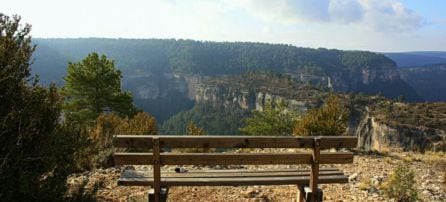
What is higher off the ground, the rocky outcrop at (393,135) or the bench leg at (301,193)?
the bench leg at (301,193)

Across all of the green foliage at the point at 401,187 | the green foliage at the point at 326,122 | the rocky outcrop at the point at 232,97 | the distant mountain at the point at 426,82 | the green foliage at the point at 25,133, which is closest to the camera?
the green foliage at the point at 25,133

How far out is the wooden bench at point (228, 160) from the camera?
4.53m

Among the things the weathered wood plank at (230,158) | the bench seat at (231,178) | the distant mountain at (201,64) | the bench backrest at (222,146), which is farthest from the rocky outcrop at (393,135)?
the distant mountain at (201,64)

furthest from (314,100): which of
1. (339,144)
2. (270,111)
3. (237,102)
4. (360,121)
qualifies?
(339,144)

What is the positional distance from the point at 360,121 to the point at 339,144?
5414 centimetres

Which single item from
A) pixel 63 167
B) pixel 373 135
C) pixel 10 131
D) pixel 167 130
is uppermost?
pixel 10 131

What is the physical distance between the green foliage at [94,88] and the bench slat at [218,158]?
18308 mm

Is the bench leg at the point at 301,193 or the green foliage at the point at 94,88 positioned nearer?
the bench leg at the point at 301,193

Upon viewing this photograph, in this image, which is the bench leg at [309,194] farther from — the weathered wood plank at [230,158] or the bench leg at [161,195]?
the bench leg at [161,195]

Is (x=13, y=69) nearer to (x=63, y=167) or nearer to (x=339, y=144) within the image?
(x=63, y=167)

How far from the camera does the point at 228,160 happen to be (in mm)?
4707

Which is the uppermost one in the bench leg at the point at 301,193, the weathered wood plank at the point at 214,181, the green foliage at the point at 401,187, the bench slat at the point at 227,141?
the bench slat at the point at 227,141

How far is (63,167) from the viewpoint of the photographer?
4.42m

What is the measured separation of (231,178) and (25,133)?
6.97 ft
